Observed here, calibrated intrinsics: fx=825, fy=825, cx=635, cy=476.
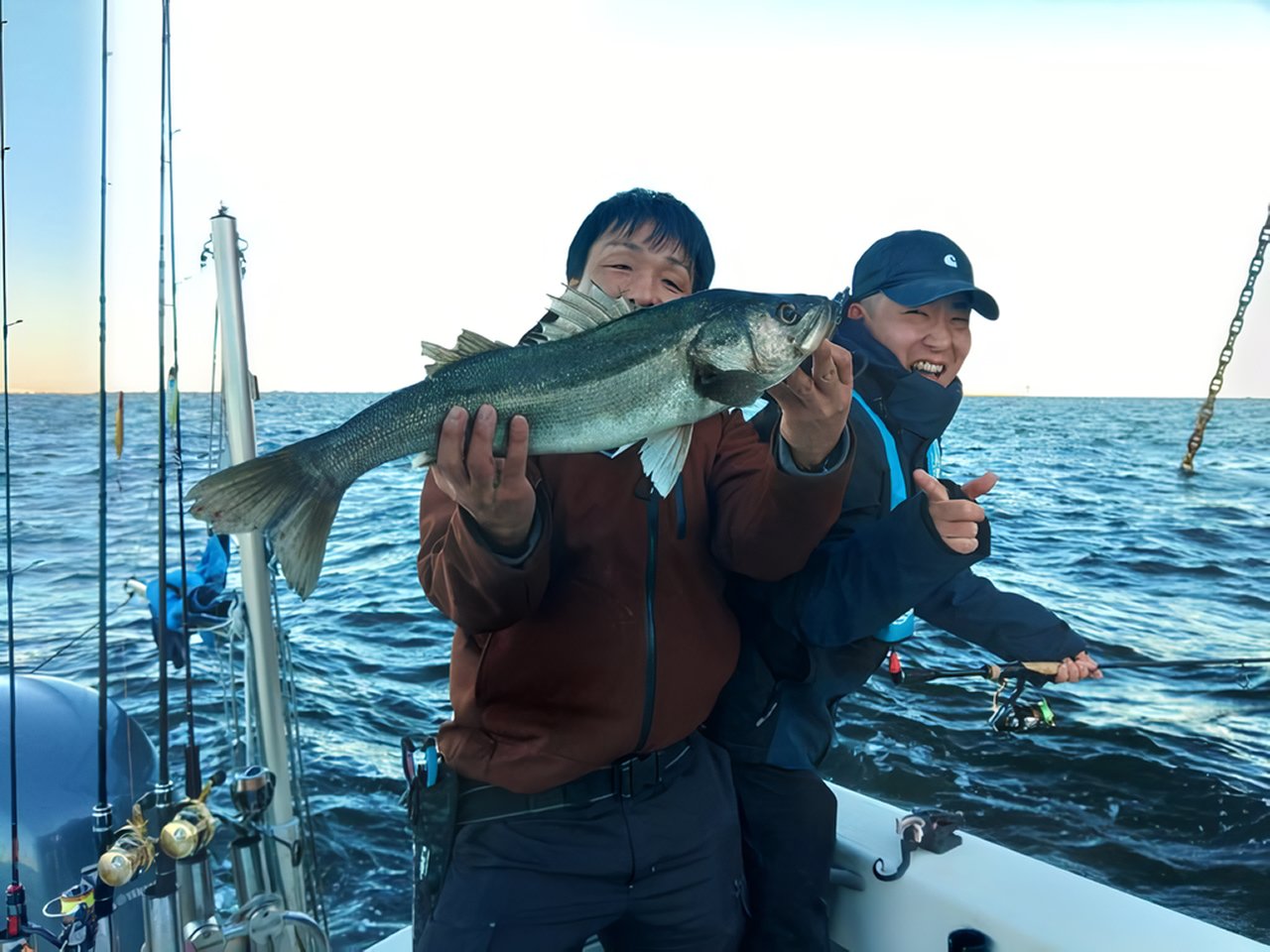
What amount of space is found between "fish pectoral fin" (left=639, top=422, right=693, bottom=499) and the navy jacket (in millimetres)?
729

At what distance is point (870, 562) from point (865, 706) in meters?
6.62

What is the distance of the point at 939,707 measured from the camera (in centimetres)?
864

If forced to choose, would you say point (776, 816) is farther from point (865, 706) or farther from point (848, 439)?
point (865, 706)

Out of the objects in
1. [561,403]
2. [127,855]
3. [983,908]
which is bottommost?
[983,908]

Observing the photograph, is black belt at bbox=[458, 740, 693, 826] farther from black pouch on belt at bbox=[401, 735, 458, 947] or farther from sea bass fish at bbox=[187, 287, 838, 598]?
sea bass fish at bbox=[187, 287, 838, 598]

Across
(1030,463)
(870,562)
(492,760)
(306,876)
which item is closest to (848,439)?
(870,562)

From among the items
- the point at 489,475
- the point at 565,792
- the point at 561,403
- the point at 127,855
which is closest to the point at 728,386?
the point at 561,403

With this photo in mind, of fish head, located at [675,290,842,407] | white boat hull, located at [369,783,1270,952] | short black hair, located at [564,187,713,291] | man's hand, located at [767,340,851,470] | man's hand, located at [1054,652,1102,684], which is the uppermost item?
short black hair, located at [564,187,713,291]

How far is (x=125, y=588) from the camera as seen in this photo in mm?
3945

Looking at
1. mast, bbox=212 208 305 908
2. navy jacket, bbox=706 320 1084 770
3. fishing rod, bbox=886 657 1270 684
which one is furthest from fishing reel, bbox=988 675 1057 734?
mast, bbox=212 208 305 908

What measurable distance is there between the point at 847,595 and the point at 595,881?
3.93 feet

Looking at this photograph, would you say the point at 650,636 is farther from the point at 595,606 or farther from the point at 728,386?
the point at 728,386

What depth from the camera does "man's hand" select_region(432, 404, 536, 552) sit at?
2.32m

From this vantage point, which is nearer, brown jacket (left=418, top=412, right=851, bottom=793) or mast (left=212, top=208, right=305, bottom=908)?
brown jacket (left=418, top=412, right=851, bottom=793)
